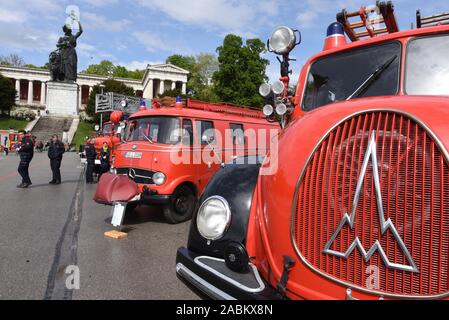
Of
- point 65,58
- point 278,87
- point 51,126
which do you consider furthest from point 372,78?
point 51,126

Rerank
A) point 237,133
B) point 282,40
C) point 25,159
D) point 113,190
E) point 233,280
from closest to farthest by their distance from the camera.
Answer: point 233,280
point 282,40
point 113,190
point 237,133
point 25,159

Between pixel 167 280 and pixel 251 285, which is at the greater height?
pixel 251 285

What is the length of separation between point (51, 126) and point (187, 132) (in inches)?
1720

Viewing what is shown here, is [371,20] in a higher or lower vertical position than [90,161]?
higher


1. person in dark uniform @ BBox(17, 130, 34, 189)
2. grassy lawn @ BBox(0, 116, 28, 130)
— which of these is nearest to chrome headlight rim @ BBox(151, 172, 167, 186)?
person in dark uniform @ BBox(17, 130, 34, 189)

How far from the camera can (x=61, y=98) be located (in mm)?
39969

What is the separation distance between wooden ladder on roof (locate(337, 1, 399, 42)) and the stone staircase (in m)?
44.5

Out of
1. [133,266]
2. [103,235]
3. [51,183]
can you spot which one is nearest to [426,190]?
[133,266]

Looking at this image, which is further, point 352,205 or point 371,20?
point 371,20

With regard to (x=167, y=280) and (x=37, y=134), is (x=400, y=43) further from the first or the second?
(x=37, y=134)

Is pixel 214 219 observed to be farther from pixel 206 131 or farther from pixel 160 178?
pixel 206 131

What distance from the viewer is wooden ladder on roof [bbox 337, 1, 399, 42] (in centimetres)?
387
